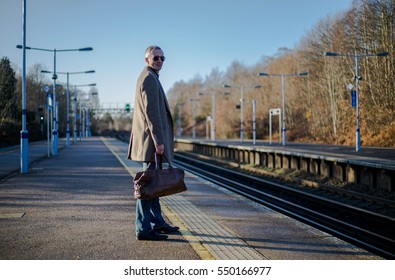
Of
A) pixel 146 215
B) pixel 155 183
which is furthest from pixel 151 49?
pixel 146 215

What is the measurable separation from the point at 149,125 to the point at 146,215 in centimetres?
105

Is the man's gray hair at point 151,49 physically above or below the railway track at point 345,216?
above

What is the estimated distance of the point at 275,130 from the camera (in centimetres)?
4812

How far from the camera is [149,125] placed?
504cm

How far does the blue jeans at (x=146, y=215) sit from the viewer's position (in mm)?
5215

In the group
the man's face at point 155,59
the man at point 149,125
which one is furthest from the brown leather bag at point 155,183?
the man's face at point 155,59

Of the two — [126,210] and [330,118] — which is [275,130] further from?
[126,210]

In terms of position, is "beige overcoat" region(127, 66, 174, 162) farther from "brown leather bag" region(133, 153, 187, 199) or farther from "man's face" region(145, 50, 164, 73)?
"brown leather bag" region(133, 153, 187, 199)

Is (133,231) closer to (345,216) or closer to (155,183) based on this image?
(155,183)

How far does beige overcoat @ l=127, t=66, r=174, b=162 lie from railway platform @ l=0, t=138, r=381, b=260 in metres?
1.02

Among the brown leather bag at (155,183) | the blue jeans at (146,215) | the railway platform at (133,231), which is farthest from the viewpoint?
the blue jeans at (146,215)

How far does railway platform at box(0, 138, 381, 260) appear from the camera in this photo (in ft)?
15.3

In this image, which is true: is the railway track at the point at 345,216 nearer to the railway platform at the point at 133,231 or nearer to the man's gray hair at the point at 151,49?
the railway platform at the point at 133,231
